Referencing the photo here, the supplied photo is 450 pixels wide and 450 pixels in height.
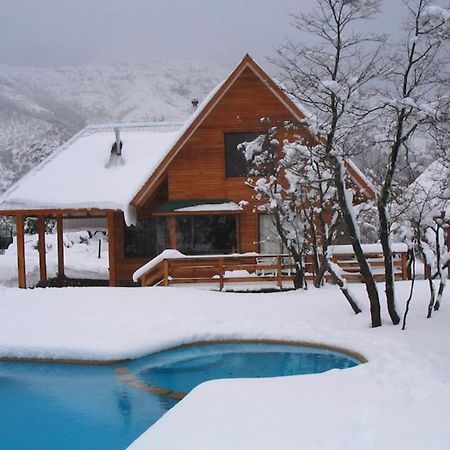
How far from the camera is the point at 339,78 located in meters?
9.72

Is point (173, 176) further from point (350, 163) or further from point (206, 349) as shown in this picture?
point (206, 349)

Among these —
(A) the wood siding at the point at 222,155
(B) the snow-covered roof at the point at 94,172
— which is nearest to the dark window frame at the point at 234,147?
(A) the wood siding at the point at 222,155

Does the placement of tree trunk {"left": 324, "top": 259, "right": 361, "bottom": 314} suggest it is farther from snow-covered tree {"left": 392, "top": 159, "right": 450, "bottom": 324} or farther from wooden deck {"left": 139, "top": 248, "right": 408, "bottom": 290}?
wooden deck {"left": 139, "top": 248, "right": 408, "bottom": 290}

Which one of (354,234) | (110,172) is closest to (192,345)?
(354,234)

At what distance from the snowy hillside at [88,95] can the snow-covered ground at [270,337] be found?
67.4 metres

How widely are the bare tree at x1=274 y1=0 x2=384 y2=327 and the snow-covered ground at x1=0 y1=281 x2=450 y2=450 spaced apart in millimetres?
1497

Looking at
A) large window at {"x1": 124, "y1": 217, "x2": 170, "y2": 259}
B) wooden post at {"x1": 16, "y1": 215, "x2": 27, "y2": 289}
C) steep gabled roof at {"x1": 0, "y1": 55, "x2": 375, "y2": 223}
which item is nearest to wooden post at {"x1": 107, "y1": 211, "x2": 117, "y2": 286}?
large window at {"x1": 124, "y1": 217, "x2": 170, "y2": 259}

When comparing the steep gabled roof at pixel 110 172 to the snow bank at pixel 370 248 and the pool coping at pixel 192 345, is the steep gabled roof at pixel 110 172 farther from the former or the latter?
the pool coping at pixel 192 345

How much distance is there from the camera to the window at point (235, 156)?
16391 mm

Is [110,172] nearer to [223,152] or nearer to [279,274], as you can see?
[223,152]

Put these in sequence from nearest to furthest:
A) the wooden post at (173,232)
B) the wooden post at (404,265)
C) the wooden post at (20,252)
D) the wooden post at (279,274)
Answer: the wooden post at (279,274) → the wooden post at (404,265) → the wooden post at (173,232) → the wooden post at (20,252)

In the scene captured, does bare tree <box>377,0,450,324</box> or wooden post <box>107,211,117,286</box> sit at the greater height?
bare tree <box>377,0,450,324</box>

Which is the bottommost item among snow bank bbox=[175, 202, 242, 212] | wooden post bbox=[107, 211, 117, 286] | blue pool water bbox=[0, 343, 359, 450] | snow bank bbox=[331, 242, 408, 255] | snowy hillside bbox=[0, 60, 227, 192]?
blue pool water bbox=[0, 343, 359, 450]

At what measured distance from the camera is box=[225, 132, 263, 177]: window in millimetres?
16391
